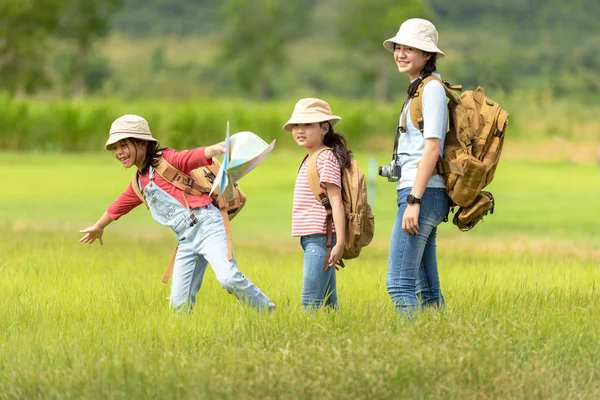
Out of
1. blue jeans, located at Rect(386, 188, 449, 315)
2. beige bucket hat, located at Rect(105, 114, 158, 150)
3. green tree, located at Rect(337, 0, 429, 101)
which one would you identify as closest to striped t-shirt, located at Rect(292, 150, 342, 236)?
blue jeans, located at Rect(386, 188, 449, 315)

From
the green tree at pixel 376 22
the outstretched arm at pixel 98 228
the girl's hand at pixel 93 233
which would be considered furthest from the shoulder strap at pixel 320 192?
the green tree at pixel 376 22

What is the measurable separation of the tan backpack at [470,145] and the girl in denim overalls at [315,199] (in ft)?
1.87

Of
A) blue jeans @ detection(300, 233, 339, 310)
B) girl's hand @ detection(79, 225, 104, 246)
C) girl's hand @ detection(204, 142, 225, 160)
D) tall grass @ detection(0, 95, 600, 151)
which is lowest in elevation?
blue jeans @ detection(300, 233, 339, 310)

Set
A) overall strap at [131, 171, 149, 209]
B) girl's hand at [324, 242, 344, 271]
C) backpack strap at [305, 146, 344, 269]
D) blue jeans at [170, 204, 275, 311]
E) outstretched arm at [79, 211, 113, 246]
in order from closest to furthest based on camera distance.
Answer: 1. girl's hand at [324, 242, 344, 271]
2. backpack strap at [305, 146, 344, 269]
3. blue jeans at [170, 204, 275, 311]
4. overall strap at [131, 171, 149, 209]
5. outstretched arm at [79, 211, 113, 246]

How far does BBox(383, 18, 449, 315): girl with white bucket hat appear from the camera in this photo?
641 centimetres

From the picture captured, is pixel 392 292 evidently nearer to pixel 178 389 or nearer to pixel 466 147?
pixel 466 147

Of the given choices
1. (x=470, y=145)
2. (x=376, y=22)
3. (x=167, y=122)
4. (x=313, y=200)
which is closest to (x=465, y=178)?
(x=470, y=145)

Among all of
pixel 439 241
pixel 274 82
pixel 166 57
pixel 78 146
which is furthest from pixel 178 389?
pixel 166 57

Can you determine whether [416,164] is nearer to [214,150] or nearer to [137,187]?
[214,150]

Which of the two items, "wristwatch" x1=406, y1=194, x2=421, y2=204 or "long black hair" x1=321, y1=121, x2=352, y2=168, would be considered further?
"long black hair" x1=321, y1=121, x2=352, y2=168

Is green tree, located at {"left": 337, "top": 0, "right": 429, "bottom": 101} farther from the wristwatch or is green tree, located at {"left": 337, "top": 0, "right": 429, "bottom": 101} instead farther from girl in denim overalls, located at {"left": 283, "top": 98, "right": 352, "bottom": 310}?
the wristwatch

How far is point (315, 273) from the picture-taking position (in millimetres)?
7047

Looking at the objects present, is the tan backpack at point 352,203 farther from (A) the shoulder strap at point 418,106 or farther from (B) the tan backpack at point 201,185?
(B) the tan backpack at point 201,185

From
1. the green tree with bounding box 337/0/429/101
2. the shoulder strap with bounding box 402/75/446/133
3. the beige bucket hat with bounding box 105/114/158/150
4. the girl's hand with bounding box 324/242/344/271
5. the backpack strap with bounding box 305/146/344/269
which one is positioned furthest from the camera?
the green tree with bounding box 337/0/429/101
